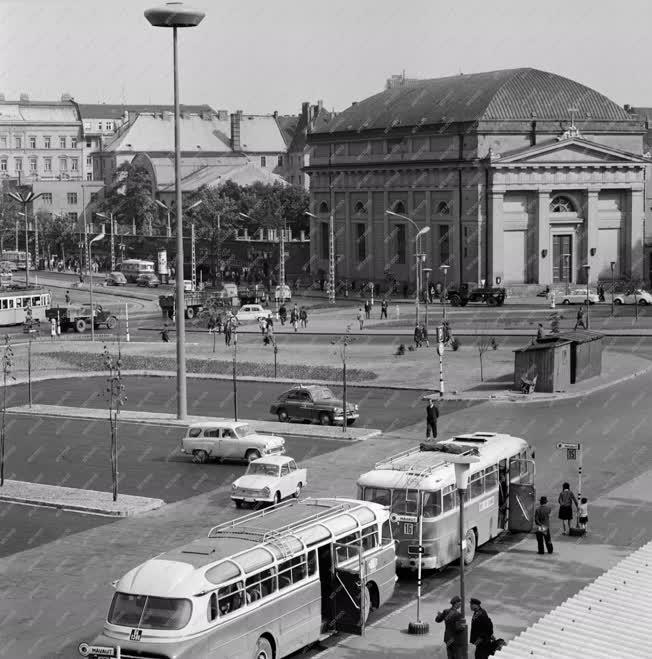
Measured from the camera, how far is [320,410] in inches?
1902

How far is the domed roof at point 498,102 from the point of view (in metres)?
110

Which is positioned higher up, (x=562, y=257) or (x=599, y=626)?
(x=562, y=257)

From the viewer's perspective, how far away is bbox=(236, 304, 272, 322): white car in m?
90.5

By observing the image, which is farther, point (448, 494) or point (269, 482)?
point (269, 482)

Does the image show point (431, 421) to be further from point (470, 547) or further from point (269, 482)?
point (470, 547)

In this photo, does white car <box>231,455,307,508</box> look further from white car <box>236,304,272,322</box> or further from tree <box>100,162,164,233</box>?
tree <box>100,162,164,233</box>

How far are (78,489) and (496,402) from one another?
64.1ft

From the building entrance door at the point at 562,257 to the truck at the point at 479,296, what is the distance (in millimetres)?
9826

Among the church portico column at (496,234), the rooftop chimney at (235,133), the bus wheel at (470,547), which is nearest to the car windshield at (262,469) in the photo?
the bus wheel at (470,547)

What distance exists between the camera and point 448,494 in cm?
2794

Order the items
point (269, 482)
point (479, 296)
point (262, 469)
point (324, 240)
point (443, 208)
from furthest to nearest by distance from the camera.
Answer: point (324, 240) → point (443, 208) → point (479, 296) → point (262, 469) → point (269, 482)

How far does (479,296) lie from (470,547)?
71.8 metres

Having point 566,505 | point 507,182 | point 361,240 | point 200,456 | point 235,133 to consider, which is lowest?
point 200,456

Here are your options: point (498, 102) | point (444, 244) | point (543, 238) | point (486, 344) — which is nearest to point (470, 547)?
point (486, 344)
